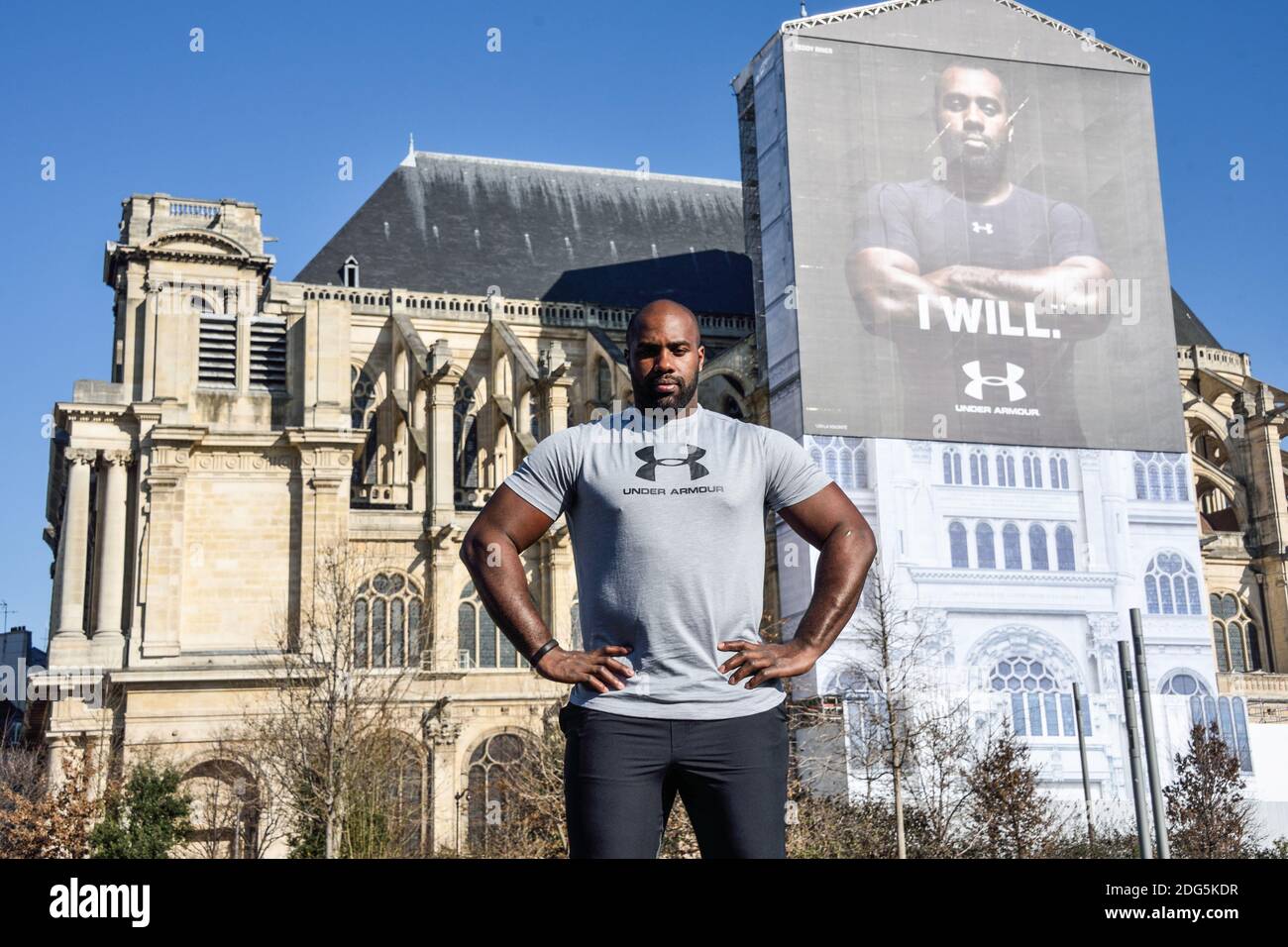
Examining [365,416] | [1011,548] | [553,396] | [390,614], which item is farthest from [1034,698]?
[365,416]

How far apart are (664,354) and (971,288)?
95.0 ft

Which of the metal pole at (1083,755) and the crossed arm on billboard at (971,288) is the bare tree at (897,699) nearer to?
the metal pole at (1083,755)

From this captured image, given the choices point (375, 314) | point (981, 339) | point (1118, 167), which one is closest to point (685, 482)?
point (981, 339)

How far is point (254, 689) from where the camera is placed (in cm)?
2586

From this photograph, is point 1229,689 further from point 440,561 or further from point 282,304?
point 282,304

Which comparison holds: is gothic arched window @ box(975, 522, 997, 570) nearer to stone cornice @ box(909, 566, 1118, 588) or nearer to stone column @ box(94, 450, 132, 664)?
stone cornice @ box(909, 566, 1118, 588)

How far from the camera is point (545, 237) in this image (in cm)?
4312

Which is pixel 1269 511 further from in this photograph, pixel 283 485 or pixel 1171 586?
pixel 283 485

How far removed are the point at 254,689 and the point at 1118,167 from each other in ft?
69.9

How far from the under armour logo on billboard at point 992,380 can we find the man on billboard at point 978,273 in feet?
0.07

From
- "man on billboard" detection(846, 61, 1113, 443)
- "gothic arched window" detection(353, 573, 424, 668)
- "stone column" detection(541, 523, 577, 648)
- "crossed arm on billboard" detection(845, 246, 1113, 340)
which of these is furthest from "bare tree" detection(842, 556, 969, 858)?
"gothic arched window" detection(353, 573, 424, 668)

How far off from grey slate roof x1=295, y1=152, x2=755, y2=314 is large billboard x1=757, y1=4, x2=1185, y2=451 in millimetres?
9916

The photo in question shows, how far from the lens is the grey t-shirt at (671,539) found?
9.70 feet

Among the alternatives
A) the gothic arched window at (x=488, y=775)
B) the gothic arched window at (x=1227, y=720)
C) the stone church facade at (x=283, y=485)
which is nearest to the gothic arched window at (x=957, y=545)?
the stone church facade at (x=283, y=485)
